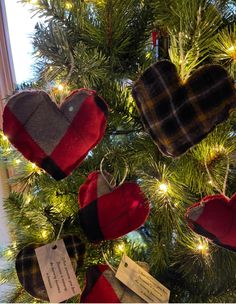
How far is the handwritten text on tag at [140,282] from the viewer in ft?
1.58

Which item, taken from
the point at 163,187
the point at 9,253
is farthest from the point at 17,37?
the point at 163,187

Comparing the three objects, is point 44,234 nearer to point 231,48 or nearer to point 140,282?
point 140,282

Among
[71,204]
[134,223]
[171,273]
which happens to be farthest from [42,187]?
[171,273]

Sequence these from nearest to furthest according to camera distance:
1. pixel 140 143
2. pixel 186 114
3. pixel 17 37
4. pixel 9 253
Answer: pixel 186 114
pixel 140 143
pixel 9 253
pixel 17 37

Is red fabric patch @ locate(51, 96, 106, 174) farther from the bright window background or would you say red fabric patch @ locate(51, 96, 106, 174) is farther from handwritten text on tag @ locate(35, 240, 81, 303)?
the bright window background

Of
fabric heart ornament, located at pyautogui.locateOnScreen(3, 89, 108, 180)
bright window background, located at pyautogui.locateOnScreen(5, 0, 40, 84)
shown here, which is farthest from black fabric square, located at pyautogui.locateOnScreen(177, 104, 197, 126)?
bright window background, located at pyautogui.locateOnScreen(5, 0, 40, 84)

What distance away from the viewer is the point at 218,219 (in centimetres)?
43

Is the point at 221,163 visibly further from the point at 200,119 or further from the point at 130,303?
the point at 130,303

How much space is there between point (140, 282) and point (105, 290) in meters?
0.06

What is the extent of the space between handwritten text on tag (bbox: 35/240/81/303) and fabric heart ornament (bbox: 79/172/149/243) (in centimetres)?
6

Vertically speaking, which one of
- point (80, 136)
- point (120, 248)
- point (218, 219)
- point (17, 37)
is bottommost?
point (120, 248)

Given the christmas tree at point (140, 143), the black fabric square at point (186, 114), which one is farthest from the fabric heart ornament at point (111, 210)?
the black fabric square at point (186, 114)

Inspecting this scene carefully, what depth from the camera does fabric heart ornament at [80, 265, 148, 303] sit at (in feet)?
1.57

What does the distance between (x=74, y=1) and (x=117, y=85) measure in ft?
0.47
